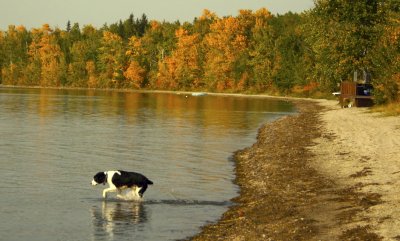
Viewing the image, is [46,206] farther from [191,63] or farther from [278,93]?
[191,63]

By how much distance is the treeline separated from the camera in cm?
6325

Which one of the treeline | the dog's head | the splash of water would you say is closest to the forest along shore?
the splash of water

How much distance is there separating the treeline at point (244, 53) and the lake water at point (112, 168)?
13.9 metres

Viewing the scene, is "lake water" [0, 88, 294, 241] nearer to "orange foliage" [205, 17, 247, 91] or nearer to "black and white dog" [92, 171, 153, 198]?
"black and white dog" [92, 171, 153, 198]

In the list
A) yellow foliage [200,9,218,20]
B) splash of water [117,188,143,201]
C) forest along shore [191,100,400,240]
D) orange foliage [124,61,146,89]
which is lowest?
splash of water [117,188,143,201]

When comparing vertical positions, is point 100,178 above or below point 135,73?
below

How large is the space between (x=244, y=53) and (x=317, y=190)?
374ft

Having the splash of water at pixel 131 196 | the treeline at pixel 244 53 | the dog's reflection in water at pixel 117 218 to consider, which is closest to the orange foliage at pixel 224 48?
the treeline at pixel 244 53

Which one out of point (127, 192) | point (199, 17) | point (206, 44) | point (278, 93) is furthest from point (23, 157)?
point (199, 17)

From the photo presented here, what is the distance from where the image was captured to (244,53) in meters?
134

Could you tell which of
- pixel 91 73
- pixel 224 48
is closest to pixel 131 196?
pixel 224 48

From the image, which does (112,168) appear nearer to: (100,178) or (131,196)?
(131,196)

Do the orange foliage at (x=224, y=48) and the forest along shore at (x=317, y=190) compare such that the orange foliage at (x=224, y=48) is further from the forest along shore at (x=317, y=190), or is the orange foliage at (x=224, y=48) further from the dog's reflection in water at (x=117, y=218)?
the dog's reflection in water at (x=117, y=218)

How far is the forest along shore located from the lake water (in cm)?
98
